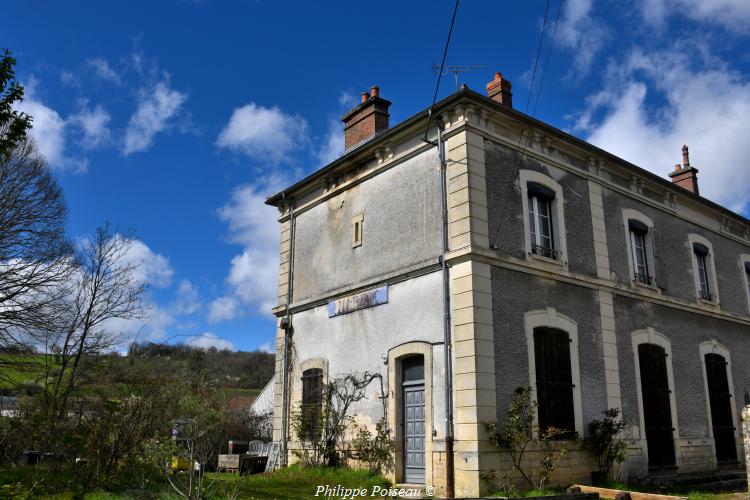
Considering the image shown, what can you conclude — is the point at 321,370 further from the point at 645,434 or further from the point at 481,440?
the point at 645,434

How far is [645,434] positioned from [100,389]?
10555 mm

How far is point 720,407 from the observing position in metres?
14.9

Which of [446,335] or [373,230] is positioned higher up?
[373,230]

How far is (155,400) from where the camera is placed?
9531 millimetres

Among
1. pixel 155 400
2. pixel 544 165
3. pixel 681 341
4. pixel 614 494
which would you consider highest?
pixel 544 165

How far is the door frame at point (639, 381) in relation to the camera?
1241 centimetres

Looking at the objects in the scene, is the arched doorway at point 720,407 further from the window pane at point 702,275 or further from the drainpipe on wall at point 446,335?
the drainpipe on wall at point 446,335

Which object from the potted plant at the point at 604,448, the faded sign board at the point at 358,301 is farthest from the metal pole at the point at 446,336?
the potted plant at the point at 604,448

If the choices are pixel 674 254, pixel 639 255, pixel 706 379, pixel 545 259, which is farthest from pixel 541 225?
pixel 706 379

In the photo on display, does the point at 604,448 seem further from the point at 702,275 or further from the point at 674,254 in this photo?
the point at 702,275

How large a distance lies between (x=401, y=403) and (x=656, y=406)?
5.54 meters

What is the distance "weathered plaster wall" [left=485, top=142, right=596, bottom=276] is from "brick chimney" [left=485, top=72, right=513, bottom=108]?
138cm

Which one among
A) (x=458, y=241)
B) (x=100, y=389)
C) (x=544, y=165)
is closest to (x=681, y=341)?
(x=544, y=165)

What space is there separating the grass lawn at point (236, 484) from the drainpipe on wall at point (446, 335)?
1.43 m
